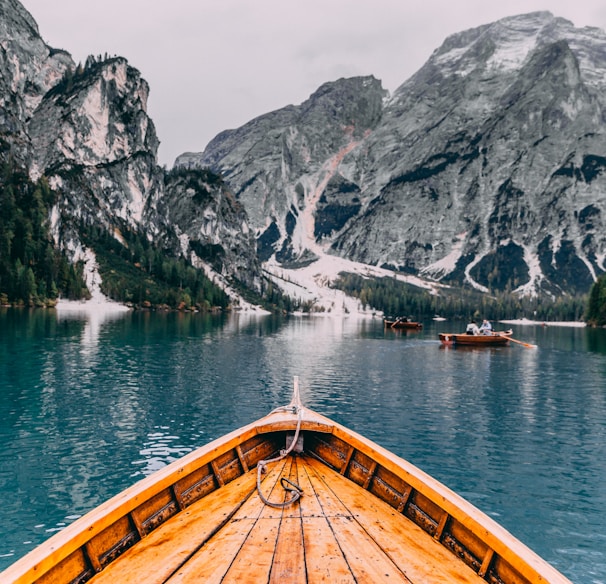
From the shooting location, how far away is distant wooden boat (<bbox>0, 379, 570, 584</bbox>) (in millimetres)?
7477

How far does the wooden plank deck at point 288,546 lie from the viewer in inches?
298

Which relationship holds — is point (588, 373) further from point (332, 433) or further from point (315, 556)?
point (315, 556)

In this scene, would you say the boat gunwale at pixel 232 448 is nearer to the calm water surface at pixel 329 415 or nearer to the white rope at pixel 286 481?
the white rope at pixel 286 481

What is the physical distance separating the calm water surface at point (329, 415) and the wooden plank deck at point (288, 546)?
749cm

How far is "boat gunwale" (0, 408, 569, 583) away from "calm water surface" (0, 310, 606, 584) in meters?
7.07

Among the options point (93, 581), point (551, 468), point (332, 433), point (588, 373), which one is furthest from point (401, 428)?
point (588, 373)

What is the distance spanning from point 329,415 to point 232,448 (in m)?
21.4

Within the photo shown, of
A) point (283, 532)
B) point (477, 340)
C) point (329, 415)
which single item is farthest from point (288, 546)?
point (477, 340)

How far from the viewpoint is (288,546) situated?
8.30 m

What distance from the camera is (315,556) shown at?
8.00 m

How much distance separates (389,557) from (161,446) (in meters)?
19.0

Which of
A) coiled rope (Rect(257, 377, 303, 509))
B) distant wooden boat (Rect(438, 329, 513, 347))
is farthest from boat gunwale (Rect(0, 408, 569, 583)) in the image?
distant wooden boat (Rect(438, 329, 513, 347))

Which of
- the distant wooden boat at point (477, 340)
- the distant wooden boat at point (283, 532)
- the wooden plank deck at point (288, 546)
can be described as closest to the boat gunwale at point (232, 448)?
the distant wooden boat at point (283, 532)

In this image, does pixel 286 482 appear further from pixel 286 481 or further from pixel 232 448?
pixel 232 448
